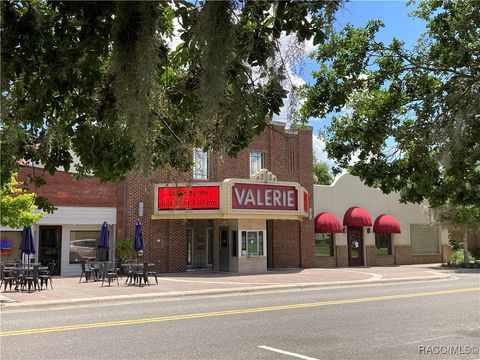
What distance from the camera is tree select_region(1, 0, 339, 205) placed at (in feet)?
10.8

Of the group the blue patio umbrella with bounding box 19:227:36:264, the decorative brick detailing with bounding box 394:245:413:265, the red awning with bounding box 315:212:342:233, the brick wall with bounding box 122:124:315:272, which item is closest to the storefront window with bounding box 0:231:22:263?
the blue patio umbrella with bounding box 19:227:36:264

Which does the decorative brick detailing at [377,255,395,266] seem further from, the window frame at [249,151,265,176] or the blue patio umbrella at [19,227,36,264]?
the blue patio umbrella at [19,227,36,264]

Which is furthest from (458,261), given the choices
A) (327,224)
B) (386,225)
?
(327,224)

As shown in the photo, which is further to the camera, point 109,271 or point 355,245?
point 355,245

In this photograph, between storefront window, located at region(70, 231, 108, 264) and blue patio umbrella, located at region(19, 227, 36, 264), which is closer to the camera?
blue patio umbrella, located at region(19, 227, 36, 264)

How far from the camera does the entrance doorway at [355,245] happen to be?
108 feet

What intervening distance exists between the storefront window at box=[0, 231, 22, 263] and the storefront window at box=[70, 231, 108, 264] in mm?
2466

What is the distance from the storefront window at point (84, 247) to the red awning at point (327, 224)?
41.3 feet

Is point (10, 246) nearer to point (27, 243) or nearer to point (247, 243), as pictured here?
point (27, 243)

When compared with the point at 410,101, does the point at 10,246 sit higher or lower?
lower

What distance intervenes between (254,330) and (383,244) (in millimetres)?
26198

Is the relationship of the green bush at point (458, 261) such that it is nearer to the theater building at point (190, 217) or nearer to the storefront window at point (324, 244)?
the storefront window at point (324, 244)

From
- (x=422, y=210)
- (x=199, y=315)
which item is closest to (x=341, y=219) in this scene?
(x=422, y=210)

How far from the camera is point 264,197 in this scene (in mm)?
25922
